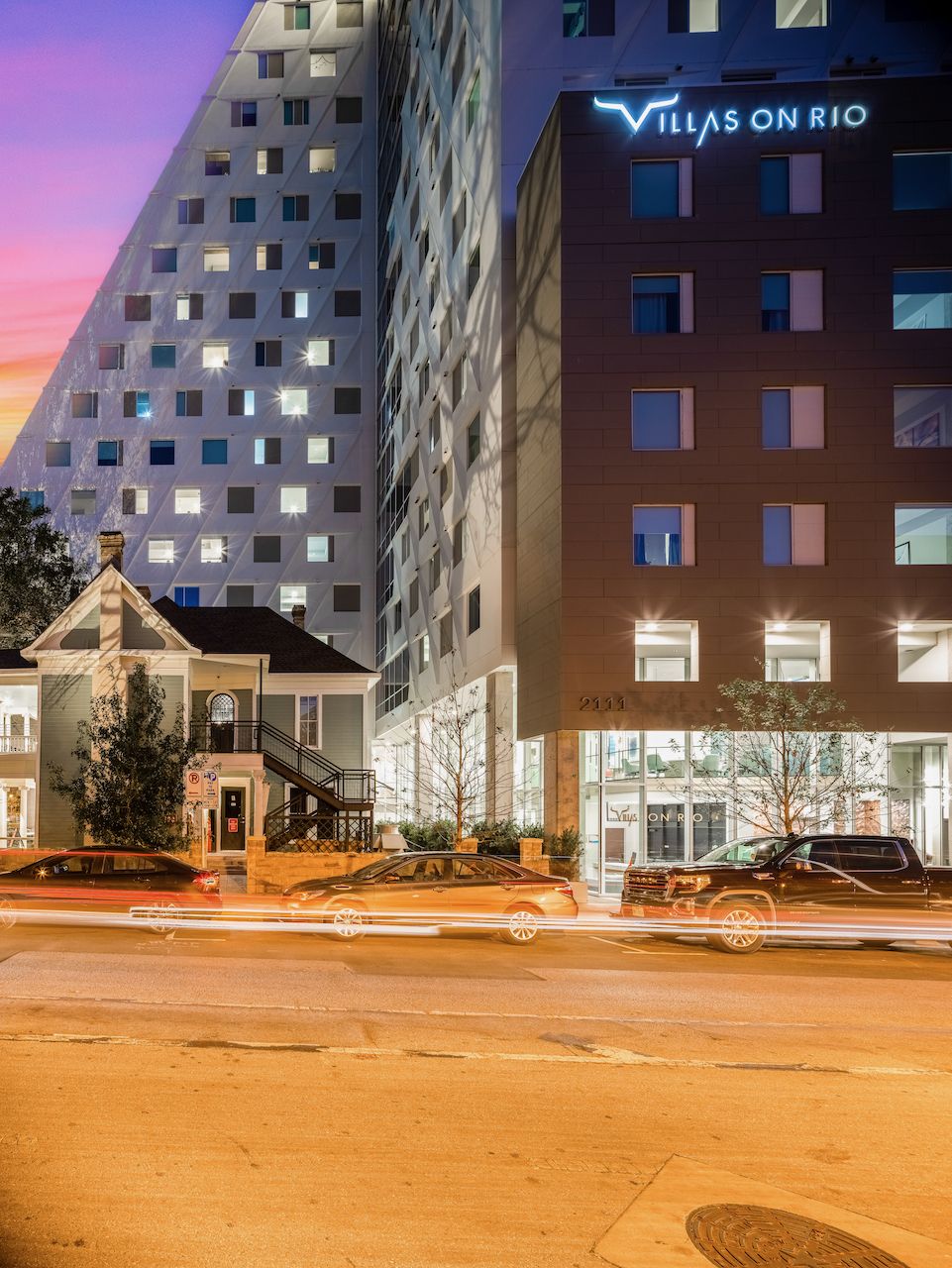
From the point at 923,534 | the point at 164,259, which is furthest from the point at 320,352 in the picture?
the point at 923,534

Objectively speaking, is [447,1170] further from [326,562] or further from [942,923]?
[326,562]

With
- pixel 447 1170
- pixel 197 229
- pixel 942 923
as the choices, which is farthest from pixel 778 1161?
pixel 197 229

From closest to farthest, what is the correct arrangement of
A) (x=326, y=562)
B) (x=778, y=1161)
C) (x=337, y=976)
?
(x=778, y=1161)
(x=337, y=976)
(x=326, y=562)

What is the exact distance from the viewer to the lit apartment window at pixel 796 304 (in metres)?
31.7

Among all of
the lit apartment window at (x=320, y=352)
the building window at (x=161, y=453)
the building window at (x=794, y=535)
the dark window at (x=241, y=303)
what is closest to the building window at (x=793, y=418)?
the building window at (x=794, y=535)

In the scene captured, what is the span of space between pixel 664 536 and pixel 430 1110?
2438 centimetres

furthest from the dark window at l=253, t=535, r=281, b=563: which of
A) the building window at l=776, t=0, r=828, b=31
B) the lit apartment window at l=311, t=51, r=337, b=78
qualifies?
the building window at l=776, t=0, r=828, b=31

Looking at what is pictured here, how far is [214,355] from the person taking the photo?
2616 inches

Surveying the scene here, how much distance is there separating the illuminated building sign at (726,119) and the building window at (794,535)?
1037cm

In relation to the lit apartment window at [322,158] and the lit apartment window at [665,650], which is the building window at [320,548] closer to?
the lit apartment window at [322,158]

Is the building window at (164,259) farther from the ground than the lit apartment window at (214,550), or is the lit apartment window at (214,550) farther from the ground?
Answer: the building window at (164,259)

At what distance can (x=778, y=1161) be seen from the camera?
25.0 feet

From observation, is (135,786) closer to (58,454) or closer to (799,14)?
(799,14)

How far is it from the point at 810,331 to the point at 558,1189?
28.4 m
